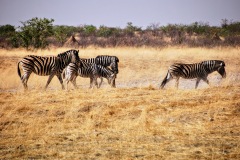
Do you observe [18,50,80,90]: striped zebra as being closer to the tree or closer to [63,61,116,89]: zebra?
[63,61,116,89]: zebra

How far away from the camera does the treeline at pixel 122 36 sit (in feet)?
90.4

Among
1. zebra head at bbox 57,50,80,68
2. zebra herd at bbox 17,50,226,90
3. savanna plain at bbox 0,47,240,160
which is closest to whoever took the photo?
savanna plain at bbox 0,47,240,160

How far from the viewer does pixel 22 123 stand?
322 inches

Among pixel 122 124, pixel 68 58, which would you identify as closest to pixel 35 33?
pixel 68 58

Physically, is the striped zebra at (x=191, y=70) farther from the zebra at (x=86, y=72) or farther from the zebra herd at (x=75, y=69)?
the zebra at (x=86, y=72)

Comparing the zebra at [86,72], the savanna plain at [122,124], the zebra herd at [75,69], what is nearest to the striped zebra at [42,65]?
the zebra herd at [75,69]

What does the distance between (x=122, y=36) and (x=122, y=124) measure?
3254 cm

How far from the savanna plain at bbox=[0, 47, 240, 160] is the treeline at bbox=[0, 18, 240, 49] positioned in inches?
654

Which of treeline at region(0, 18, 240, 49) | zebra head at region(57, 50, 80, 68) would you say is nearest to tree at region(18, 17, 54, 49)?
treeline at region(0, 18, 240, 49)

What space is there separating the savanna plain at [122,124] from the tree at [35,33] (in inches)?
636

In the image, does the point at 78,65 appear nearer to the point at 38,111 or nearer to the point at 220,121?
the point at 38,111

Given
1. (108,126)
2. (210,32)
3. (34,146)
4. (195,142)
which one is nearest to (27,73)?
(108,126)

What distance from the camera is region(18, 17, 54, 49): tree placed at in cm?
2722

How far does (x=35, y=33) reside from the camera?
27.5m
